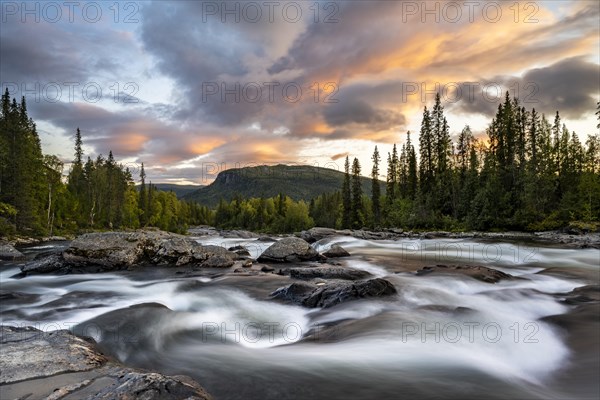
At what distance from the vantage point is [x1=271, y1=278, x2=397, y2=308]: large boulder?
32.8 feet

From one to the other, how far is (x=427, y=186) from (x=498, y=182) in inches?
Answer: 624

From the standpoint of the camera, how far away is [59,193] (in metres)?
59.9

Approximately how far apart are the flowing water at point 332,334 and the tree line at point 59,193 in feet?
78.9

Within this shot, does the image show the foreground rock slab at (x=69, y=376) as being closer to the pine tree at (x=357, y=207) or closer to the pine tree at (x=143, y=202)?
the pine tree at (x=357, y=207)

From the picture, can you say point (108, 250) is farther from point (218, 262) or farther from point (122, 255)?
point (218, 262)

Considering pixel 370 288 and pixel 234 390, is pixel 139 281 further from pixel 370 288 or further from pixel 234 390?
pixel 234 390

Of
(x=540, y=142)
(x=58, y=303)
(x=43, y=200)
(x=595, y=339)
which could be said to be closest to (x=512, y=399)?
(x=595, y=339)

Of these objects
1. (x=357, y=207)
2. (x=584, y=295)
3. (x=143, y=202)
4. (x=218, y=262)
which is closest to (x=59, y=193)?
(x=143, y=202)

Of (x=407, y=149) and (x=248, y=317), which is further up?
(x=407, y=149)

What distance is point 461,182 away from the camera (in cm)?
6894

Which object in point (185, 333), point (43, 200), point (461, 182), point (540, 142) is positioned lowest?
point (185, 333)

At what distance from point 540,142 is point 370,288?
79359 millimetres

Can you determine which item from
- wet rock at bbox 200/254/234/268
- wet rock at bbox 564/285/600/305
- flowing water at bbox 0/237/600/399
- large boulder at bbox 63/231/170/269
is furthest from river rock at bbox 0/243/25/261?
wet rock at bbox 564/285/600/305

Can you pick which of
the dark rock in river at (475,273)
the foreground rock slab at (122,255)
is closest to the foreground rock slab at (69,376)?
the dark rock in river at (475,273)
